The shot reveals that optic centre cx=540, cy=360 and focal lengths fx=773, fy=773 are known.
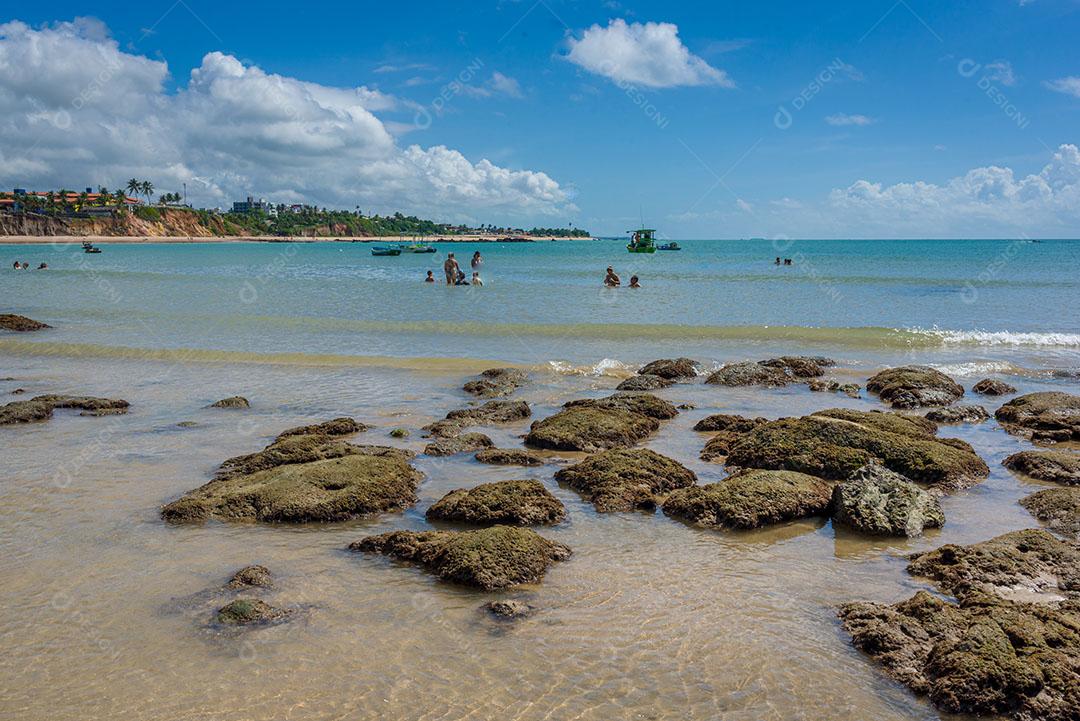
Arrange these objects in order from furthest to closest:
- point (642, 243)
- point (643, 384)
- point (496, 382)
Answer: point (642, 243), point (496, 382), point (643, 384)

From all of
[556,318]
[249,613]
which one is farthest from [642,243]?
[249,613]

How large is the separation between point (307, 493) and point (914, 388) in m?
12.4

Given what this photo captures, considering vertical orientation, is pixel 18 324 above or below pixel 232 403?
below

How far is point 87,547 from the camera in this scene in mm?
7844

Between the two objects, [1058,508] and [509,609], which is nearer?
[509,609]

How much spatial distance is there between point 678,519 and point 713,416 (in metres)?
4.88

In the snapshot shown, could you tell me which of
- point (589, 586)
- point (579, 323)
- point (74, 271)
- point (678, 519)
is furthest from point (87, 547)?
point (74, 271)

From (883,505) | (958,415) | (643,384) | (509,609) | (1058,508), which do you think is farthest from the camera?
(643,384)

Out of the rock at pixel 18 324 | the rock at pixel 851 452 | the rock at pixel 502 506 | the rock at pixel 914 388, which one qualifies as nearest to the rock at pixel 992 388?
the rock at pixel 914 388

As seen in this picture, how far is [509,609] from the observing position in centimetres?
645

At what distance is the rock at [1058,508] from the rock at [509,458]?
6.09 m

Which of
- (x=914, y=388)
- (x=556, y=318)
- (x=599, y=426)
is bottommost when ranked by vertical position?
(x=556, y=318)

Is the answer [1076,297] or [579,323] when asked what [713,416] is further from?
[1076,297]

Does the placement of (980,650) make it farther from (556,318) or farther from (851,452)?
(556,318)
